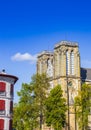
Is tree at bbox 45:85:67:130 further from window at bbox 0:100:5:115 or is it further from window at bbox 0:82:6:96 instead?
window at bbox 0:100:5:115

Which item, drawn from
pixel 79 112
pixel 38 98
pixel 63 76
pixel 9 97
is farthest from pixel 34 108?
pixel 63 76

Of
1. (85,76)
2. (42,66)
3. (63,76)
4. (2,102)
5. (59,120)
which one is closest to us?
(2,102)

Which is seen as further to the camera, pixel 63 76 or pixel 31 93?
pixel 63 76

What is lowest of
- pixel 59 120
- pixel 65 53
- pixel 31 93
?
pixel 59 120

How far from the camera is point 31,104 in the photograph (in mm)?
71062

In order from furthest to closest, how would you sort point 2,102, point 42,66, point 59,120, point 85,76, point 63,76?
point 42,66
point 85,76
point 63,76
point 59,120
point 2,102

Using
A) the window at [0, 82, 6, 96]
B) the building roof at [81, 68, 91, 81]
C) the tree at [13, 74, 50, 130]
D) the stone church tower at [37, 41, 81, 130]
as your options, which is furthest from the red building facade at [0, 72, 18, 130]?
the building roof at [81, 68, 91, 81]

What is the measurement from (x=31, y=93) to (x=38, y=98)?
2.10 meters

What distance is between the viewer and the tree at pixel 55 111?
2729 inches

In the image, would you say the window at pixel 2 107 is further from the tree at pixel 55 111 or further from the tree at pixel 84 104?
the tree at pixel 84 104

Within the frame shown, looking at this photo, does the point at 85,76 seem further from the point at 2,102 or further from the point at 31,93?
the point at 2,102

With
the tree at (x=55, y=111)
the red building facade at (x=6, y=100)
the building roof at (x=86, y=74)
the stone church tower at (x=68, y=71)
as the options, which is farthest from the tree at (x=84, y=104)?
the building roof at (x=86, y=74)

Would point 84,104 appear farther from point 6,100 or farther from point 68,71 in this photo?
point 68,71

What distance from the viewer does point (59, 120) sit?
6944 cm
